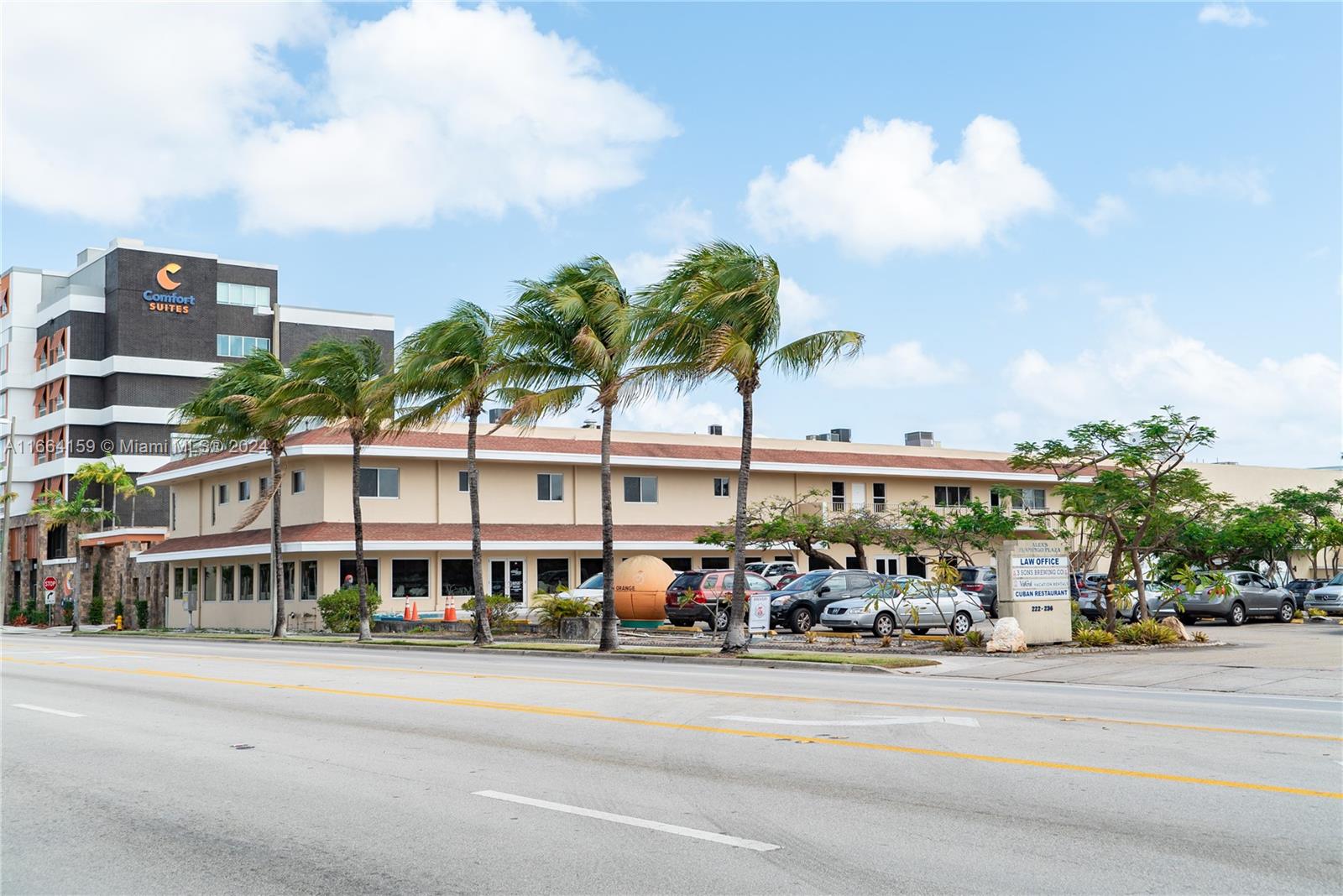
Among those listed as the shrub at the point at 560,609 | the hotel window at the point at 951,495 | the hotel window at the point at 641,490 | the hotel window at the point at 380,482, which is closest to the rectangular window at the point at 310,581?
the hotel window at the point at 380,482

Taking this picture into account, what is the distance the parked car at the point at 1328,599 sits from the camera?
3928cm

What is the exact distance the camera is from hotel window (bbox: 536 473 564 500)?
4975 cm

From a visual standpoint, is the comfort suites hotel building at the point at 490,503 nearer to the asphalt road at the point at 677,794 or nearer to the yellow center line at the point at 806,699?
the yellow center line at the point at 806,699

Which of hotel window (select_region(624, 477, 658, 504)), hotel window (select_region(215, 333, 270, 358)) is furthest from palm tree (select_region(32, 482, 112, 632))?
hotel window (select_region(624, 477, 658, 504))

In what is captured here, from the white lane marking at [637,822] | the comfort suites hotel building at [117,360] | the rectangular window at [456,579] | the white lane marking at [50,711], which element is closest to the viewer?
the white lane marking at [637,822]

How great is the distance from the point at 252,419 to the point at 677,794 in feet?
113

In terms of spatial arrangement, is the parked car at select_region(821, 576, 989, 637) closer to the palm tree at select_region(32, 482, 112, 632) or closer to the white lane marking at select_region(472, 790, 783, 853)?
the white lane marking at select_region(472, 790, 783, 853)

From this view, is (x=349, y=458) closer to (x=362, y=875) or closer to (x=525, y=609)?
(x=525, y=609)

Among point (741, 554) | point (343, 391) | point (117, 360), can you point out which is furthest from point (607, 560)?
point (117, 360)

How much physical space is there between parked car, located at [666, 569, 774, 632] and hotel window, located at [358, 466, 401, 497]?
1519 centimetres

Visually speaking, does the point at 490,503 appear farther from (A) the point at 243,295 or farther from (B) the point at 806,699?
(A) the point at 243,295

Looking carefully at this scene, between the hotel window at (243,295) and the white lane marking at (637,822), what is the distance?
84259mm

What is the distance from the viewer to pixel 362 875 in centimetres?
716

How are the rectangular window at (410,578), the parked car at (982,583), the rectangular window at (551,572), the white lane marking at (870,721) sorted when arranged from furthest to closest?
the rectangular window at (551,572), the rectangular window at (410,578), the parked car at (982,583), the white lane marking at (870,721)
